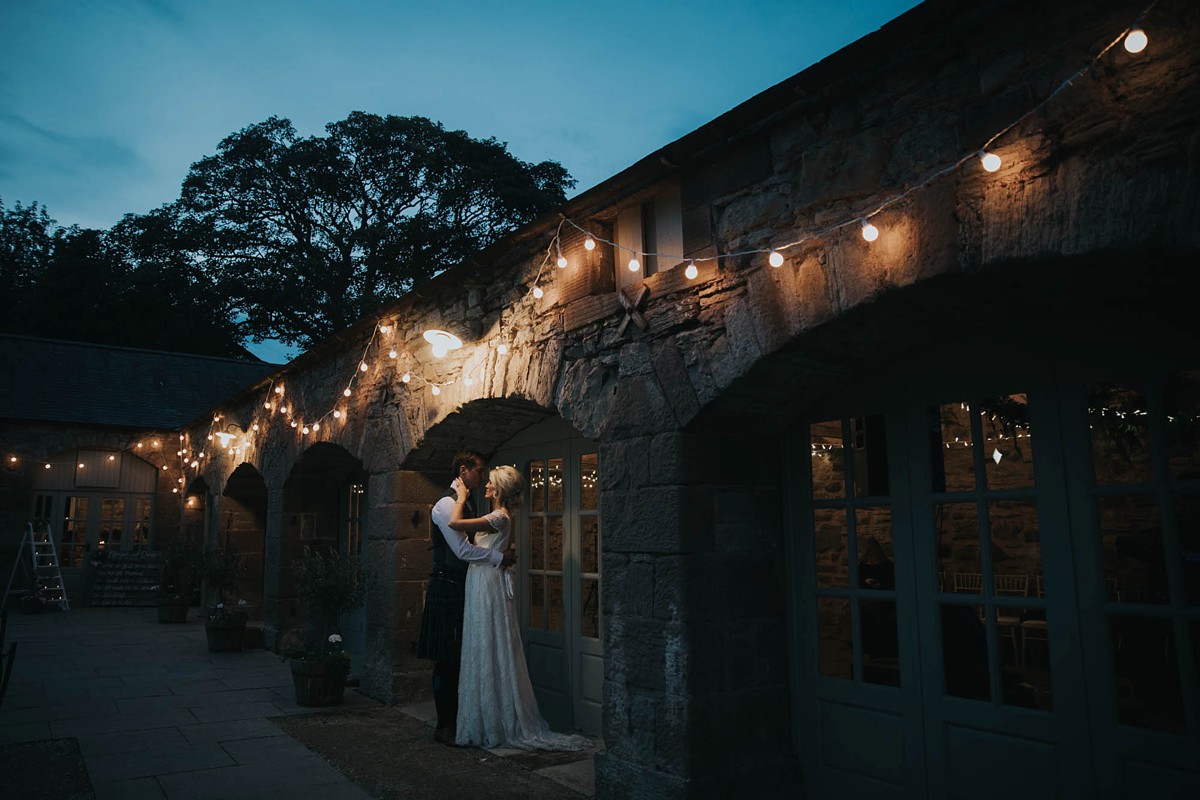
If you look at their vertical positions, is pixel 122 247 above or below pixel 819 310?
above

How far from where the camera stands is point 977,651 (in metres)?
3.00

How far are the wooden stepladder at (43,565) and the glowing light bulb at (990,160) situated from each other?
1369cm

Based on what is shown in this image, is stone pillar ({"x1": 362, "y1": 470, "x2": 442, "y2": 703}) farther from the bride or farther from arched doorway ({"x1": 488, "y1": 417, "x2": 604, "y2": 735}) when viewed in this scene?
the bride

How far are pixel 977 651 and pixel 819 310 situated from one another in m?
1.38

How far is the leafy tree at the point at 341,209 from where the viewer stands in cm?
2111

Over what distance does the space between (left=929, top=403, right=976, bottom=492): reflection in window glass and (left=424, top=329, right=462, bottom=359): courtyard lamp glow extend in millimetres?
3011

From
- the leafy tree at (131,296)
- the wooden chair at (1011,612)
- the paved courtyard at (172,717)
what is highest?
the leafy tree at (131,296)

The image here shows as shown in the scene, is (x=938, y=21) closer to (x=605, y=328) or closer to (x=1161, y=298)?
(x=1161, y=298)

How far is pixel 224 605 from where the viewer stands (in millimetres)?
8484

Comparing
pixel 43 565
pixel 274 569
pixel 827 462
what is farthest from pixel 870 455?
pixel 43 565

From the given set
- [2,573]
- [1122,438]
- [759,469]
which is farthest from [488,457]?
[2,573]

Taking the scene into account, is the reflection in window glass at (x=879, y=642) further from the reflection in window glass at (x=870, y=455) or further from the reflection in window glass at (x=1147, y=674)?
the reflection in window glass at (x=1147, y=674)

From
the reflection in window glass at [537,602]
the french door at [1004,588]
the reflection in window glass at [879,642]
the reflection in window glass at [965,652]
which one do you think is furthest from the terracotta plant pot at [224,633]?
the reflection in window glass at [965,652]

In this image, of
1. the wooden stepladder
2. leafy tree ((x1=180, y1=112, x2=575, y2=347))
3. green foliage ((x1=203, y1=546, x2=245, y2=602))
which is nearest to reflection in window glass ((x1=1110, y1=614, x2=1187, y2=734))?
green foliage ((x1=203, y1=546, x2=245, y2=602))
